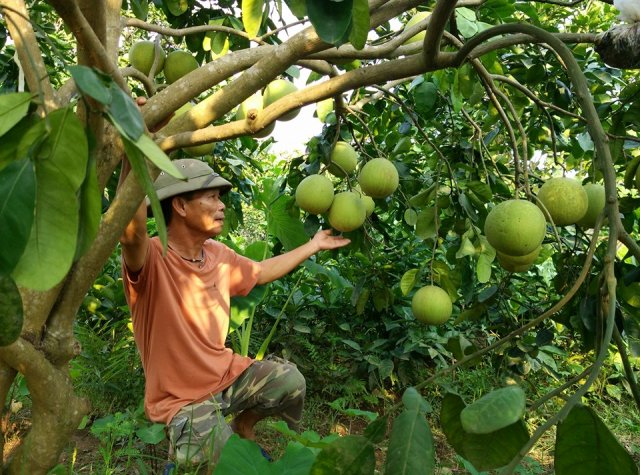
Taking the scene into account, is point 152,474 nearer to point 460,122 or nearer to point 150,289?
point 150,289

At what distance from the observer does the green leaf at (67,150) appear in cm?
61

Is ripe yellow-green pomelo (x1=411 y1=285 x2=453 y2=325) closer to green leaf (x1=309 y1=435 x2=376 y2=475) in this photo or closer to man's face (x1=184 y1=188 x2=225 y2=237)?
man's face (x1=184 y1=188 x2=225 y2=237)

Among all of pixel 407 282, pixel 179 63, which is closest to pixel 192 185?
pixel 179 63

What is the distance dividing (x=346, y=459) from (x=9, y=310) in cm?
40

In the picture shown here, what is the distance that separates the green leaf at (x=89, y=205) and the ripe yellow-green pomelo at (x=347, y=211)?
1.81m

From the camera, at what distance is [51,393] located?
150cm

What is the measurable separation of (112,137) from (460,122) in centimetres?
293

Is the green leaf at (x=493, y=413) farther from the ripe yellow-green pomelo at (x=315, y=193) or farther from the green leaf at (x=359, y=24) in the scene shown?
the ripe yellow-green pomelo at (x=315, y=193)

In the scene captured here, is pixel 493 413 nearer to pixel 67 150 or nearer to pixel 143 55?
pixel 67 150

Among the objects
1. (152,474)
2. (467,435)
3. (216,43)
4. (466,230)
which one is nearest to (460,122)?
(466,230)

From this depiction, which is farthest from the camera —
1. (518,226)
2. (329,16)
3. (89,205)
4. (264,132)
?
(264,132)

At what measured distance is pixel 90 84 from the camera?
0.54 metres

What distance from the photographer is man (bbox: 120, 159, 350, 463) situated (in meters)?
2.51

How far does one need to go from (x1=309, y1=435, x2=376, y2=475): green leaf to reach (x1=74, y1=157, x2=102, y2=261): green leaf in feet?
1.11
